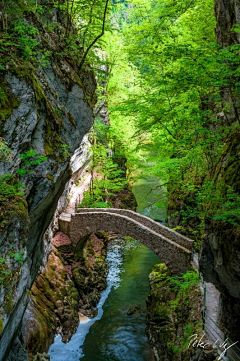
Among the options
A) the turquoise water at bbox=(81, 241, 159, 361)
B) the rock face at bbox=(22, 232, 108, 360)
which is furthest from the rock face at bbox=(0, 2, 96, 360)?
the turquoise water at bbox=(81, 241, 159, 361)

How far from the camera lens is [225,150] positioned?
24.3ft

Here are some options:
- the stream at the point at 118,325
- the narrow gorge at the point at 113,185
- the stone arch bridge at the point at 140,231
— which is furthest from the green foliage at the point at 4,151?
the stream at the point at 118,325

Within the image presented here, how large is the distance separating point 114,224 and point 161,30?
32.7 feet

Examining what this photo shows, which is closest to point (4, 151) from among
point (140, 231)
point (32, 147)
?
point (32, 147)

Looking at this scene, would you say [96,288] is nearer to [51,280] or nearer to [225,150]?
[51,280]

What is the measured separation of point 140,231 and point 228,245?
890 cm

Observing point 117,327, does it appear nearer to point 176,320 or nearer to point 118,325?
point 118,325

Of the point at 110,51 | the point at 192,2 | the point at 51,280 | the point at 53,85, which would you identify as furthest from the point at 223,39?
the point at 110,51

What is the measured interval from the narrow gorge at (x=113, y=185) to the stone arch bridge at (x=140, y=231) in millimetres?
72

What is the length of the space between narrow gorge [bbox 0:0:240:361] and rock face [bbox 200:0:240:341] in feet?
0.12

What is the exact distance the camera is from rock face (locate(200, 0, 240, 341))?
239 inches

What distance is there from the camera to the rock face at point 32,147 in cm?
549

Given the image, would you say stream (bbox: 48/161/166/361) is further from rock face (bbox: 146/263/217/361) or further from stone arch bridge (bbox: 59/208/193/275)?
stone arch bridge (bbox: 59/208/193/275)

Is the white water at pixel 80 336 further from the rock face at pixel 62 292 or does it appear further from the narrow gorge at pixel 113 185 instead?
the rock face at pixel 62 292
